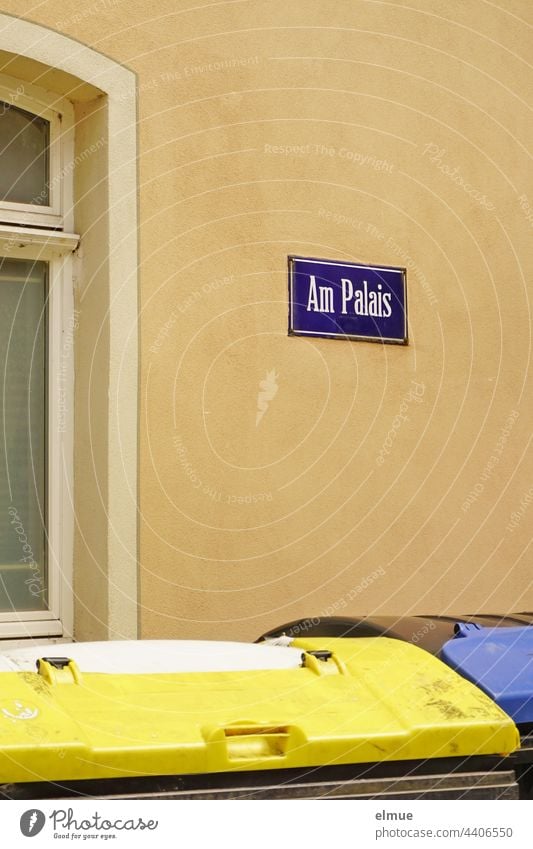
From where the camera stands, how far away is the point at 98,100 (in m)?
4.96

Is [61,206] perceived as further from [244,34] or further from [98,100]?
[244,34]

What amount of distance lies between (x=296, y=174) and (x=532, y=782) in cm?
358

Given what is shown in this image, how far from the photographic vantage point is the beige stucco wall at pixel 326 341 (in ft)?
16.2

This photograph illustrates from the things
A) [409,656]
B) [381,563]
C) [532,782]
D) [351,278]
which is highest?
[351,278]

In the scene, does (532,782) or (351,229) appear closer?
(532,782)

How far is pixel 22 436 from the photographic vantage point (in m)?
4.99

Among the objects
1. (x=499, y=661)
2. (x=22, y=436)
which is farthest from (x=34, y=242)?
(x=499, y=661)

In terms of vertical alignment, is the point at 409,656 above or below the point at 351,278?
below

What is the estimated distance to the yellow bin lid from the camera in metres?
2.00

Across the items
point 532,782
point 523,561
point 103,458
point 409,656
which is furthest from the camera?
point 523,561

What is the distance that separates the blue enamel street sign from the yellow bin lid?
9.60ft

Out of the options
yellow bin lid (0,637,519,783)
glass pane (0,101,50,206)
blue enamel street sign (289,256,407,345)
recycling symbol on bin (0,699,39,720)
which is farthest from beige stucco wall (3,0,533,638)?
recycling symbol on bin (0,699,39,720)

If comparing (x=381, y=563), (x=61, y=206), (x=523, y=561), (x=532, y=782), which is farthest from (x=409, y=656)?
(x=523, y=561)

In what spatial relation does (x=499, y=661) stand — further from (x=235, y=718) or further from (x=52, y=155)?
(x=52, y=155)
